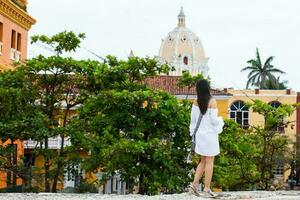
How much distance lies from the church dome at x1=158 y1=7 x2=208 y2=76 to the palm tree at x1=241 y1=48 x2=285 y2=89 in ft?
115

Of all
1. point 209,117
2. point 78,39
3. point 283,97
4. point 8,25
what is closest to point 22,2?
point 8,25

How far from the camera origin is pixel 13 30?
1294 inches

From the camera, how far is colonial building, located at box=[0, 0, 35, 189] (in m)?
31.0

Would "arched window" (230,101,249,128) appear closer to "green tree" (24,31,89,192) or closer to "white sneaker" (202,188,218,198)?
"green tree" (24,31,89,192)

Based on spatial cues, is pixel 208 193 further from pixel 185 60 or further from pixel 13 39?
pixel 185 60

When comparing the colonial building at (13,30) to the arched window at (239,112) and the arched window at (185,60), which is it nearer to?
the arched window at (239,112)

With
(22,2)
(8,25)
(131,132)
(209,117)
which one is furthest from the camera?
(22,2)

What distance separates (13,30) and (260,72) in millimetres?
48314

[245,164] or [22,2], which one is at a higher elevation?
[22,2]

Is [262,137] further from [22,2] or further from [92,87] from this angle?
[22,2]

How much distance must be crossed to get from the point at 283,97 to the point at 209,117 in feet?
169

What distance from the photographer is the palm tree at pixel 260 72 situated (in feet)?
255

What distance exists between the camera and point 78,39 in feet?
69.4

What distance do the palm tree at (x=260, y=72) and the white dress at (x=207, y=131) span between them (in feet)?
220
